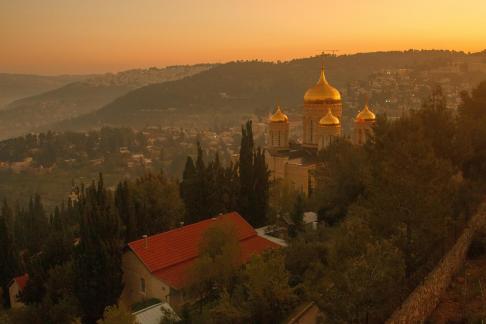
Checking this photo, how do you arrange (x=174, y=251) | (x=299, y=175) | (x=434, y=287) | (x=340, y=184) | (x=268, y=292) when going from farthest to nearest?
(x=299, y=175)
(x=340, y=184)
(x=174, y=251)
(x=268, y=292)
(x=434, y=287)

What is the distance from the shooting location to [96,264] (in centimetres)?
1850

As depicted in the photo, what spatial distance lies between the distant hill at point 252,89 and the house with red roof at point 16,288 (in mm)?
130773

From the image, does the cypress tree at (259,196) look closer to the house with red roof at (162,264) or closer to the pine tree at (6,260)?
the house with red roof at (162,264)

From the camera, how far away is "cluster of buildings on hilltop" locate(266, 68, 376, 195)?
3734 centimetres

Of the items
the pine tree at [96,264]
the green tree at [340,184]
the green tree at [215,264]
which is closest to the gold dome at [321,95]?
the green tree at [340,184]

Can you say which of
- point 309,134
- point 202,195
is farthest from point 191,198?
point 309,134

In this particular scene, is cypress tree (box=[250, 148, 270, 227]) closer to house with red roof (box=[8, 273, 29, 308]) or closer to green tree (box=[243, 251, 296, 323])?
house with red roof (box=[8, 273, 29, 308])

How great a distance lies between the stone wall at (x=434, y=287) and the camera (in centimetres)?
1112

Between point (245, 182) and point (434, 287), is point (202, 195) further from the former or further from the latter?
point (434, 287)

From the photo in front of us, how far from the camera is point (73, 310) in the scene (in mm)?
17891

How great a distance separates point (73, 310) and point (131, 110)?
186260 millimetres

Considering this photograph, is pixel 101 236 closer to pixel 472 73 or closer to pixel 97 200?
pixel 97 200

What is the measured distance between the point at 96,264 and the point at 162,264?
282 cm

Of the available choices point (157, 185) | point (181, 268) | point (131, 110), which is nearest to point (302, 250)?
point (181, 268)
